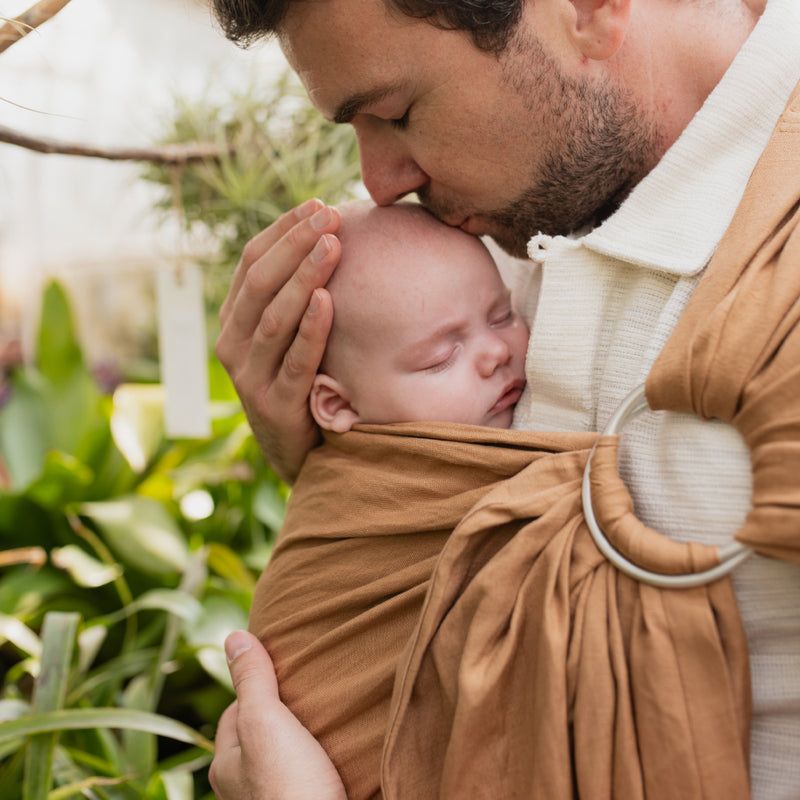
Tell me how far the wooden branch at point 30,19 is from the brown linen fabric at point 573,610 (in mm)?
609

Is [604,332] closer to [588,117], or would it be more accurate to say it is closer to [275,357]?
[588,117]

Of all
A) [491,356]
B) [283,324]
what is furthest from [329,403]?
[491,356]

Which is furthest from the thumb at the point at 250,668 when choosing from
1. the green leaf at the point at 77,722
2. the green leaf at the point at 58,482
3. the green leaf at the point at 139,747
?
the green leaf at the point at 58,482

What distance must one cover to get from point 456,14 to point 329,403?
20.2 inches

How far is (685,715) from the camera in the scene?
2.26ft

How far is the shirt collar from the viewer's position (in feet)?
2.82

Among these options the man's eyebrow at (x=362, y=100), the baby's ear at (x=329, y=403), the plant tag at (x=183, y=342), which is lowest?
the plant tag at (x=183, y=342)

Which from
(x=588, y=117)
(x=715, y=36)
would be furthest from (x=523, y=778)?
(x=715, y=36)

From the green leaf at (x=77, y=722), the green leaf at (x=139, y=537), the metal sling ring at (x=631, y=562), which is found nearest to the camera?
the metal sling ring at (x=631, y=562)

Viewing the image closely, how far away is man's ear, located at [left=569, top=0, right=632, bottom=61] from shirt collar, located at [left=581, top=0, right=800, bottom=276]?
153 mm

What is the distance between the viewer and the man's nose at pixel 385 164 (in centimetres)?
107

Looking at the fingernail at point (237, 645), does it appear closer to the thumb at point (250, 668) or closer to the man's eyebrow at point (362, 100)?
the thumb at point (250, 668)

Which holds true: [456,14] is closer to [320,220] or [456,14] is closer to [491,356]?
[320,220]

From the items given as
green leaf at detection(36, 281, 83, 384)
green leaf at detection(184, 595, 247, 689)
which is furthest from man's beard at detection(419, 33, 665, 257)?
green leaf at detection(36, 281, 83, 384)
